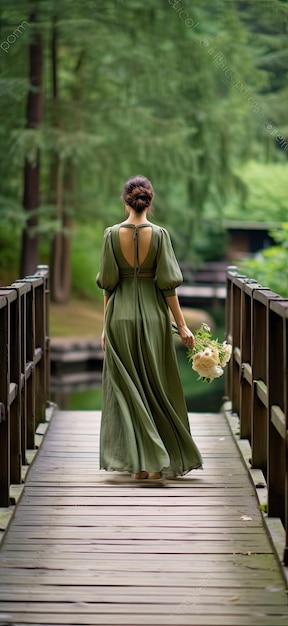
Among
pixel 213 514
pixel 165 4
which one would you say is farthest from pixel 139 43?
pixel 213 514

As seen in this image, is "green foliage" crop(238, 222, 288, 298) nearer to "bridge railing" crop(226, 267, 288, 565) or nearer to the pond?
the pond

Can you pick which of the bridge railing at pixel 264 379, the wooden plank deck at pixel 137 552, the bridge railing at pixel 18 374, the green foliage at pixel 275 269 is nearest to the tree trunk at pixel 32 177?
the green foliage at pixel 275 269

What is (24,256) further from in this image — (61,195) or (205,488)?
(205,488)

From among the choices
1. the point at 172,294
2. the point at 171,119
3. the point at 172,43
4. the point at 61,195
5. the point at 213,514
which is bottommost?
the point at 213,514

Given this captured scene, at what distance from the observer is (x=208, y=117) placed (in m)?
23.2

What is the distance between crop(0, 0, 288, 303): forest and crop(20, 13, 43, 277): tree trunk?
0.08ft

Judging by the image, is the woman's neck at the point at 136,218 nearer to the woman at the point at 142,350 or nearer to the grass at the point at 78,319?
the woman at the point at 142,350

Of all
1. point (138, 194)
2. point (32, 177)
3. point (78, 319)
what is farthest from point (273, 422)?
point (78, 319)

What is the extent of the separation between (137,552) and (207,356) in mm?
1649

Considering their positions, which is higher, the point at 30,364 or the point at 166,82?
the point at 166,82

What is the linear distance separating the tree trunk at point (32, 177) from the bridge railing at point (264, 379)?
1223 centimetres

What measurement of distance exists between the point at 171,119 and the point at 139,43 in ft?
6.58

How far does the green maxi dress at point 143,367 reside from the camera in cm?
593

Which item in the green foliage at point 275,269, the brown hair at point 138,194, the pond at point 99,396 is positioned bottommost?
the pond at point 99,396
